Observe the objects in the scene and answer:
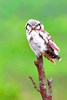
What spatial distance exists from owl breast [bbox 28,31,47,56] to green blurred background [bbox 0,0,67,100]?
11.4 feet

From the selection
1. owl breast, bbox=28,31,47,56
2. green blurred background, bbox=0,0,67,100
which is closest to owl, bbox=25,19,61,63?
owl breast, bbox=28,31,47,56

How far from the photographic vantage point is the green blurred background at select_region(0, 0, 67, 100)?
6.22 metres

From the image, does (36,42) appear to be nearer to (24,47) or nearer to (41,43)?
(41,43)

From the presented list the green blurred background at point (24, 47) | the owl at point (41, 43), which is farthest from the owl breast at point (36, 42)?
the green blurred background at point (24, 47)

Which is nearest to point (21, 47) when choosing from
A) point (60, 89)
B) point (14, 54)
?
point (14, 54)

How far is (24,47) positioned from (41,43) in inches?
211

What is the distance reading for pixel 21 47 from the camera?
7.68 metres

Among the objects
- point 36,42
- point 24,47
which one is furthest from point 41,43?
point 24,47

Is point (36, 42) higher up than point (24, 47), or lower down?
lower down

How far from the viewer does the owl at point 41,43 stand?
2.25 m

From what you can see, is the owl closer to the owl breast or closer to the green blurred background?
the owl breast

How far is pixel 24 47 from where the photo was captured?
300 inches

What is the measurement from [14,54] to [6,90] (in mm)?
1642

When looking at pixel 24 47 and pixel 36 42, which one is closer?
pixel 36 42
